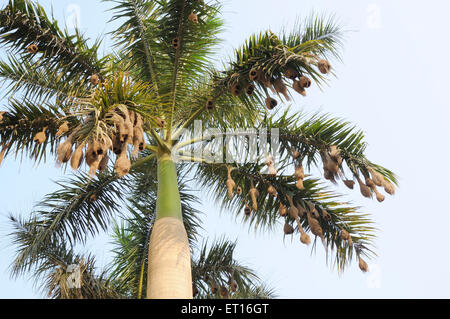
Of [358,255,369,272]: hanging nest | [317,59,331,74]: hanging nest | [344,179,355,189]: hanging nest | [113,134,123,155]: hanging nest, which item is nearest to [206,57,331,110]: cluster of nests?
[317,59,331,74]: hanging nest

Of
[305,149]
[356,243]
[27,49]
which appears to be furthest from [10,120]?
[356,243]

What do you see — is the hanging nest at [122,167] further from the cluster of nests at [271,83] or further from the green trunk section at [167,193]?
the cluster of nests at [271,83]

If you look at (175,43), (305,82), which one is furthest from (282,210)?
(175,43)

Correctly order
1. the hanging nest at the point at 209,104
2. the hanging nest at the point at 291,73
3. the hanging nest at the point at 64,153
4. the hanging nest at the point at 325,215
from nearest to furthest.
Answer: the hanging nest at the point at 64,153 → the hanging nest at the point at 291,73 → the hanging nest at the point at 209,104 → the hanging nest at the point at 325,215

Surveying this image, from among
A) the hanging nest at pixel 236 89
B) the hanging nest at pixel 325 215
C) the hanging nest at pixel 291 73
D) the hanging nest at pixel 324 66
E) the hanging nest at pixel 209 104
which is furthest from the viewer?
the hanging nest at pixel 325 215

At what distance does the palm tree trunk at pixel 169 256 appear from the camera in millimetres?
5973

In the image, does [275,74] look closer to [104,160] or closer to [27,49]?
[104,160]

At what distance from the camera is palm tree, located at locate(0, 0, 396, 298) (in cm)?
653

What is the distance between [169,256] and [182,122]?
2.73 m

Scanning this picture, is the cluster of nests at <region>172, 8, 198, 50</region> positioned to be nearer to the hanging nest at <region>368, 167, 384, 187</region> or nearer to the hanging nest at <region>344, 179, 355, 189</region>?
the hanging nest at <region>344, 179, 355, 189</region>

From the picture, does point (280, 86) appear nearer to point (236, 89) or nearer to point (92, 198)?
point (236, 89)

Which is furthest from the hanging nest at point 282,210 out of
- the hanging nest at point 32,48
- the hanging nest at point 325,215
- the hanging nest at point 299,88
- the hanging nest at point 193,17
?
the hanging nest at point 32,48

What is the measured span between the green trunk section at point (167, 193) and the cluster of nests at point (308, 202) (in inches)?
28.7
